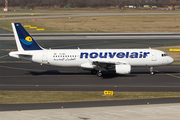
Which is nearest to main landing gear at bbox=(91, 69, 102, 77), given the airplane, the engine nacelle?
the airplane

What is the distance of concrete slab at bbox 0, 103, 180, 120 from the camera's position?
20.1 meters

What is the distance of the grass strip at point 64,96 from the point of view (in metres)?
28.2

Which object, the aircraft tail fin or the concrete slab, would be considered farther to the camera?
the aircraft tail fin

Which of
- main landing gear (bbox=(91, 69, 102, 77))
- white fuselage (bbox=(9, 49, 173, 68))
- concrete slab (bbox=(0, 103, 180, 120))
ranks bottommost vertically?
main landing gear (bbox=(91, 69, 102, 77))

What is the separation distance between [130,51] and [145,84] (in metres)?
7.31

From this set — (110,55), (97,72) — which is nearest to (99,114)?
(97,72)

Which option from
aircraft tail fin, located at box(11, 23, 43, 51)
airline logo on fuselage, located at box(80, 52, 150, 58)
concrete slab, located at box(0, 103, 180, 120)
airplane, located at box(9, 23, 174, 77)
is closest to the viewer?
concrete slab, located at box(0, 103, 180, 120)

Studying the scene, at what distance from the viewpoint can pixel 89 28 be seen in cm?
10950

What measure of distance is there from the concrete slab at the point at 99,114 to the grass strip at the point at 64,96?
4.52 m

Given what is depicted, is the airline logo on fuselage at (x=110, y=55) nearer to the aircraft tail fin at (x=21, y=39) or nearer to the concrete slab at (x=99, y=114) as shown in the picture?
the aircraft tail fin at (x=21, y=39)

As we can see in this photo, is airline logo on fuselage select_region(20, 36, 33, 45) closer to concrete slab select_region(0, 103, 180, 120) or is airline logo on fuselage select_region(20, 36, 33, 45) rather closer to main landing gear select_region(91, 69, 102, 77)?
main landing gear select_region(91, 69, 102, 77)

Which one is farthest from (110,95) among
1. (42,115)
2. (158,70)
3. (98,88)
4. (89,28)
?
(89,28)

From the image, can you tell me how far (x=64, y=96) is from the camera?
1186 inches

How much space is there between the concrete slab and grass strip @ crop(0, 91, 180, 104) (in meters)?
4.52
